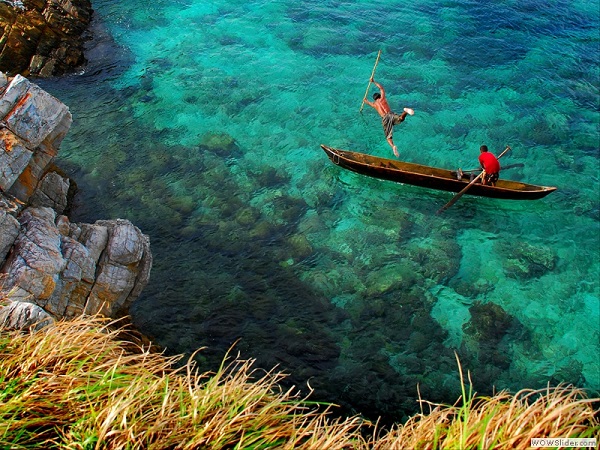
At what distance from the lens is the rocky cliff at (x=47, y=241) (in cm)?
1031

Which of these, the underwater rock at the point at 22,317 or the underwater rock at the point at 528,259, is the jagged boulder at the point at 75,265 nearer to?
the underwater rock at the point at 22,317

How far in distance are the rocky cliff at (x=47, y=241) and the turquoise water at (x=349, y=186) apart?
133 cm

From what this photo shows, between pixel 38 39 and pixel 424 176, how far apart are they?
1804 cm

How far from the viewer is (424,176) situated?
15.9 metres

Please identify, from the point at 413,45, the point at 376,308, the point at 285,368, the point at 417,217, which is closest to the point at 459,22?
the point at 413,45

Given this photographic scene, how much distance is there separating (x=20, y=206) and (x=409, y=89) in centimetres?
1582

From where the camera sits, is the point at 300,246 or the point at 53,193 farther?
the point at 300,246

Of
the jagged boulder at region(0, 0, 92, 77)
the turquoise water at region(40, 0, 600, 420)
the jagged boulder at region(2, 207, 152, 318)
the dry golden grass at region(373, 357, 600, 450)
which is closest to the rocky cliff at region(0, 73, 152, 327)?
the jagged boulder at region(2, 207, 152, 318)

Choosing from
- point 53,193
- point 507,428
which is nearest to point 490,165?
point 507,428

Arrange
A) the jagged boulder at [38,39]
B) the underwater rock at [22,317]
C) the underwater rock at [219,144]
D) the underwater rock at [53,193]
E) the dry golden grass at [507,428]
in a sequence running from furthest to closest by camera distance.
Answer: the jagged boulder at [38,39] → the underwater rock at [219,144] → the underwater rock at [53,193] → the underwater rock at [22,317] → the dry golden grass at [507,428]

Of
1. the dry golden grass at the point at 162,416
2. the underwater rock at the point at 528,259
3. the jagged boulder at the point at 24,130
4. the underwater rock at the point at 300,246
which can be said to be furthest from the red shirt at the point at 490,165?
the jagged boulder at the point at 24,130

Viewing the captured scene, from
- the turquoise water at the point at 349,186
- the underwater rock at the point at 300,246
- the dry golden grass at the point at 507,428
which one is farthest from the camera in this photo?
the underwater rock at the point at 300,246

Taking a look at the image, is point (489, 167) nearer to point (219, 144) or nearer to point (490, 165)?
point (490, 165)

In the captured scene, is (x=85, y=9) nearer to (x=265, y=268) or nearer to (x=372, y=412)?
(x=265, y=268)
